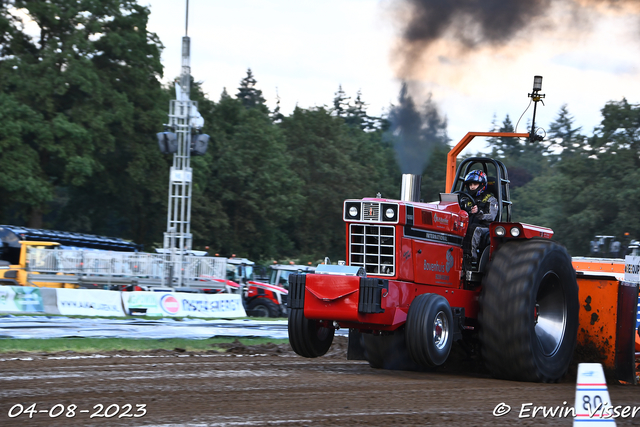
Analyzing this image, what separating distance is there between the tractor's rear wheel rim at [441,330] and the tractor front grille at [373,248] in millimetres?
742

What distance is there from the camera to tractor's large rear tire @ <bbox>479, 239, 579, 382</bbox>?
9062 millimetres

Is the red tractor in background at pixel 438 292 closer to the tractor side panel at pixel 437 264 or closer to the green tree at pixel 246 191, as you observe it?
the tractor side panel at pixel 437 264

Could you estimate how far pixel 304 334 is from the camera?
9.45m

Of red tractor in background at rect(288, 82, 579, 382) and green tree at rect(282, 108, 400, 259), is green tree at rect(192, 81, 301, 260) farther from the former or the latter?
red tractor in background at rect(288, 82, 579, 382)

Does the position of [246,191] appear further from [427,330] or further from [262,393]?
[262,393]

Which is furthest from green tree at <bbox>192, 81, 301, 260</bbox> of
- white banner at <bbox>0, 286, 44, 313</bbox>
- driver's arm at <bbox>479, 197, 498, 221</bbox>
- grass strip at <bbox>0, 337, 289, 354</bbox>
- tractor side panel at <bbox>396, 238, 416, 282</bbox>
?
tractor side panel at <bbox>396, 238, 416, 282</bbox>

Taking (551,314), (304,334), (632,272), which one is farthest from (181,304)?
(632,272)

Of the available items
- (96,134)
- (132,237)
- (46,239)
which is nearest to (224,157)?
(132,237)

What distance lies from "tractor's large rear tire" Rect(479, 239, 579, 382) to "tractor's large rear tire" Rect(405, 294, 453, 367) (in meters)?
0.68

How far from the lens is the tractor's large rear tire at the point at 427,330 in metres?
8.55

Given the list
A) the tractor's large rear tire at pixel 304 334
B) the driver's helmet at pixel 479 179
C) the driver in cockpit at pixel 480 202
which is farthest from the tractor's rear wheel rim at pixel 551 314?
the tractor's large rear tire at pixel 304 334

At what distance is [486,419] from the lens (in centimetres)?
655

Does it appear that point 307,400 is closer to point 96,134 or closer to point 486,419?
point 486,419

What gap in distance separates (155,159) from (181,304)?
21.9 m
